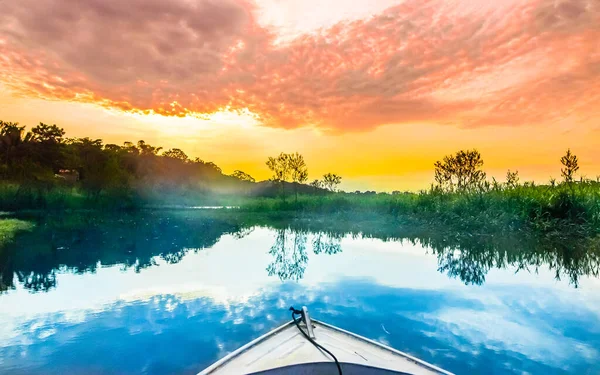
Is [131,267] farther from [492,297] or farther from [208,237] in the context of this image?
[492,297]

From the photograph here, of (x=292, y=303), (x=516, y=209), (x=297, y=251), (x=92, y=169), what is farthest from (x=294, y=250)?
(x=92, y=169)

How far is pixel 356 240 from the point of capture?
1111 centimetres

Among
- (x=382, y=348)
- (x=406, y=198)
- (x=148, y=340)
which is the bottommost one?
(x=148, y=340)

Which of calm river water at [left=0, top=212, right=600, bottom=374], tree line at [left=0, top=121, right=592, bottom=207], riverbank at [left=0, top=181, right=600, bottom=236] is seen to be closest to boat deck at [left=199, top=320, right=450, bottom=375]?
calm river water at [left=0, top=212, right=600, bottom=374]

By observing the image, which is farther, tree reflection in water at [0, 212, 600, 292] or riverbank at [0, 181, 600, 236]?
riverbank at [0, 181, 600, 236]

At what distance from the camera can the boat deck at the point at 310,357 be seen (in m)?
2.21

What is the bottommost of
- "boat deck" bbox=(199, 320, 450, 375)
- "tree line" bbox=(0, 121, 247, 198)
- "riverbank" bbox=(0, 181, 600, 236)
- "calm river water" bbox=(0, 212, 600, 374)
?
"calm river water" bbox=(0, 212, 600, 374)

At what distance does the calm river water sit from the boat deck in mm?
899

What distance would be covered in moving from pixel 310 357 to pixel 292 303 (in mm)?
2693

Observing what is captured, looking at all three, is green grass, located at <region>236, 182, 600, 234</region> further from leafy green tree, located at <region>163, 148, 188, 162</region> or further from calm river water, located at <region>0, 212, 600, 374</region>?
leafy green tree, located at <region>163, 148, 188, 162</region>

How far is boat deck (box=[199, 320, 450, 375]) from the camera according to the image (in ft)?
7.23

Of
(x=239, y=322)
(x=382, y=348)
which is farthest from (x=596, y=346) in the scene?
(x=239, y=322)

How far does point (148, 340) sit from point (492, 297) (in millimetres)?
4481

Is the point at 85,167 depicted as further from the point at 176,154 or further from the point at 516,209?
the point at 516,209
